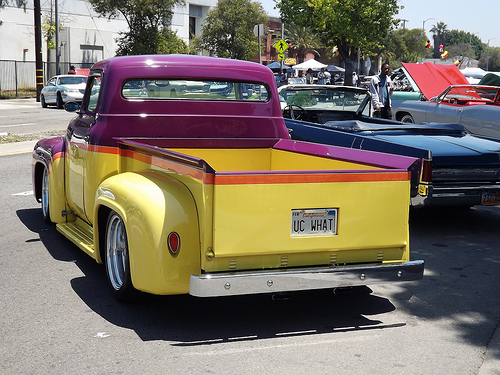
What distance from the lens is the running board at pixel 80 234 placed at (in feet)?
19.8

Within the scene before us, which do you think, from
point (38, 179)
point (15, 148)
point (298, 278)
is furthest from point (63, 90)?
point (298, 278)

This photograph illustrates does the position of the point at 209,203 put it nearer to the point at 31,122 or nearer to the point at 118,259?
the point at 118,259

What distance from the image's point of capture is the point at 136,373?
4.11m

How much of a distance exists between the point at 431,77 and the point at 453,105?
3521 mm

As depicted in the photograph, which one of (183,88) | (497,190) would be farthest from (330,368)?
(497,190)

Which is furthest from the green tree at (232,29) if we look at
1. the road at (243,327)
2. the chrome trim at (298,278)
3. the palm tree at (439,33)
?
the palm tree at (439,33)

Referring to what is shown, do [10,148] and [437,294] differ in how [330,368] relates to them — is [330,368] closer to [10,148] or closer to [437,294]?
[437,294]

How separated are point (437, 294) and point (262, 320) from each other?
1668 mm

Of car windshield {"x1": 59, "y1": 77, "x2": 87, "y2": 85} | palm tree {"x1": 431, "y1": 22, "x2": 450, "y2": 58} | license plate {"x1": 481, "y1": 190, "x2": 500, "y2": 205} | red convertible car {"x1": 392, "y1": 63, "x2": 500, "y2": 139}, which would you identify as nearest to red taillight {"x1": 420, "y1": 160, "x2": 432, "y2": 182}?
license plate {"x1": 481, "y1": 190, "x2": 500, "y2": 205}

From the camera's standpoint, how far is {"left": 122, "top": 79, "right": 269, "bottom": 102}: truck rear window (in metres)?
6.41

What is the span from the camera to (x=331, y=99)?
1103 centimetres

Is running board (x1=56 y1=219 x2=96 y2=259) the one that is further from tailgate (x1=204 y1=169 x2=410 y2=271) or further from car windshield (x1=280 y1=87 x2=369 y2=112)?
car windshield (x1=280 y1=87 x2=369 y2=112)

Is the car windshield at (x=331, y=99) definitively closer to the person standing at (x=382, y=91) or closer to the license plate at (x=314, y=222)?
the person standing at (x=382, y=91)

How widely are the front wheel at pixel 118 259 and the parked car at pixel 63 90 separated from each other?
80.4 ft
